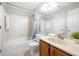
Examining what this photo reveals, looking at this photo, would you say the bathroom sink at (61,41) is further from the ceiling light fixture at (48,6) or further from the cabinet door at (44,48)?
the ceiling light fixture at (48,6)

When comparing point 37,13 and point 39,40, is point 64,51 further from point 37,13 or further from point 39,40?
point 37,13

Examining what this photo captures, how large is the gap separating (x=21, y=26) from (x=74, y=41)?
781 millimetres

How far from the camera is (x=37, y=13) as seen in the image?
4.35 ft

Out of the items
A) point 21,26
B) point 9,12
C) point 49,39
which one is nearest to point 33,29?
point 21,26

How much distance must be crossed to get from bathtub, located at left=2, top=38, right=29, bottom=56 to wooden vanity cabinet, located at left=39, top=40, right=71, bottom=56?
0.94 ft

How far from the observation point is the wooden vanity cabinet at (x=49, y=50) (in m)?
1.12

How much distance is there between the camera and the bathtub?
1.30 m

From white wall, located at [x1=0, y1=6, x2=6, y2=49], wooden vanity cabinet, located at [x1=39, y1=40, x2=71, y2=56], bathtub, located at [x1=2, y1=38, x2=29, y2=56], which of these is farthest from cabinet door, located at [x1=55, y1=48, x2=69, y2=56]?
white wall, located at [x1=0, y1=6, x2=6, y2=49]

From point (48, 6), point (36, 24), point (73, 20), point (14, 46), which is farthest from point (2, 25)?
point (73, 20)

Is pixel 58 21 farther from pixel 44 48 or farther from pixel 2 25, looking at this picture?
pixel 2 25

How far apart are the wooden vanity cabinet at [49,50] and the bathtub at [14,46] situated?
285 mm

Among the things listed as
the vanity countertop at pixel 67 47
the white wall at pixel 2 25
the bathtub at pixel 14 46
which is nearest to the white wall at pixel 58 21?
the vanity countertop at pixel 67 47

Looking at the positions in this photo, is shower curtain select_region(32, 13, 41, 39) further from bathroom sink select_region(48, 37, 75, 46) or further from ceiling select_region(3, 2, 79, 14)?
bathroom sink select_region(48, 37, 75, 46)

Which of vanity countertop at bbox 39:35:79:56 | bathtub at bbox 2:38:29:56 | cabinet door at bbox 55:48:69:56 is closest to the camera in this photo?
vanity countertop at bbox 39:35:79:56
